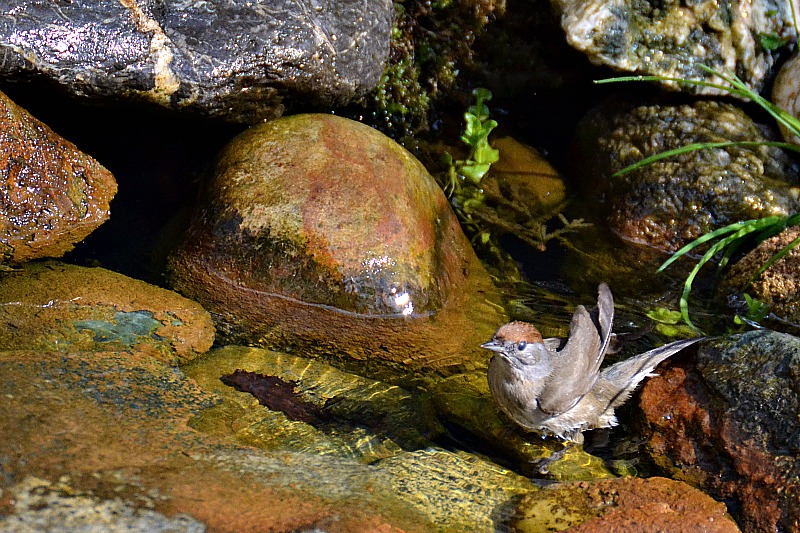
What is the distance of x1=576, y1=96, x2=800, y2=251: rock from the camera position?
6.25m

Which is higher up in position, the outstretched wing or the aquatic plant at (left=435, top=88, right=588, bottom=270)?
the aquatic plant at (left=435, top=88, right=588, bottom=270)

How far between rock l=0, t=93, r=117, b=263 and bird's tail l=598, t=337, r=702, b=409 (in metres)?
3.69

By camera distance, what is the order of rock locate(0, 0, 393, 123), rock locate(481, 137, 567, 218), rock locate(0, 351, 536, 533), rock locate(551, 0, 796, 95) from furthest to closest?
A: rock locate(481, 137, 567, 218)
rock locate(551, 0, 796, 95)
rock locate(0, 0, 393, 123)
rock locate(0, 351, 536, 533)

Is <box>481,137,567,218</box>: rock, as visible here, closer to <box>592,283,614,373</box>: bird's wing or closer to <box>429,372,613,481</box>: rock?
<box>592,283,614,373</box>: bird's wing

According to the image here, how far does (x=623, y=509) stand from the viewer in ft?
11.5

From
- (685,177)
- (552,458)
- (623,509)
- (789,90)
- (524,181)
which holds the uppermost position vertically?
(789,90)

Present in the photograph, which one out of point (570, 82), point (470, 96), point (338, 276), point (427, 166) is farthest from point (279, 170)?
point (570, 82)

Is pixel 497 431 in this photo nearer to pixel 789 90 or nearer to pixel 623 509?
pixel 623 509

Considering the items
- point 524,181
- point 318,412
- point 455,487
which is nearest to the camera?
point 455,487

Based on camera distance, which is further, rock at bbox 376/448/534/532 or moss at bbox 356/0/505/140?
moss at bbox 356/0/505/140

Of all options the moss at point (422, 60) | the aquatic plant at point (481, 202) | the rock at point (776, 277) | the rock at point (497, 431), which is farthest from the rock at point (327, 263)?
the rock at point (776, 277)

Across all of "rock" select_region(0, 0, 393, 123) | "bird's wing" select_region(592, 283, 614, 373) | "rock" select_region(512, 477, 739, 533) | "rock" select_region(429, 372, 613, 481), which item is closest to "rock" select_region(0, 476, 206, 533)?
"rock" select_region(512, 477, 739, 533)

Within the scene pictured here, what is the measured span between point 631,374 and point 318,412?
1781 millimetres

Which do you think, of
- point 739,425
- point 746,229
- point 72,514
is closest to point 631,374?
A: point 739,425
